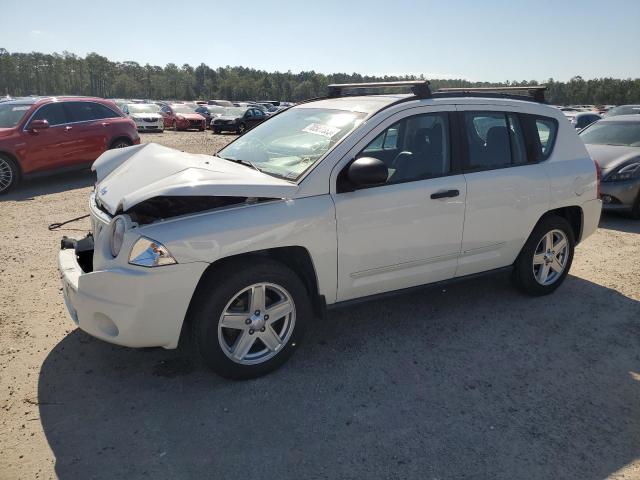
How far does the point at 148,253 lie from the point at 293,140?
1.58 meters

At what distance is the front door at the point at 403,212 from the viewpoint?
137 inches

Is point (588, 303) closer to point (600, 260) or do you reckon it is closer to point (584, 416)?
point (600, 260)

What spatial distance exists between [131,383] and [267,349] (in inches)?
35.9

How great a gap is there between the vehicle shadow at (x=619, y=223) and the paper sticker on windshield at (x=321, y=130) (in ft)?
18.6

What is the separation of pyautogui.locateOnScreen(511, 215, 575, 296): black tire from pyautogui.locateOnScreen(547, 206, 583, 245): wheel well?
12 cm

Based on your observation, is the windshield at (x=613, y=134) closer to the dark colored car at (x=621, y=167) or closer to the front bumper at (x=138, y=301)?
the dark colored car at (x=621, y=167)

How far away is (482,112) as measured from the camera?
420cm

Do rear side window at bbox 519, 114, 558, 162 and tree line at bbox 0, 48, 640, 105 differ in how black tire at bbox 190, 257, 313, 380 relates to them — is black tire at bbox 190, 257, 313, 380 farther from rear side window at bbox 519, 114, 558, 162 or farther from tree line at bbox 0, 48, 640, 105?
tree line at bbox 0, 48, 640, 105

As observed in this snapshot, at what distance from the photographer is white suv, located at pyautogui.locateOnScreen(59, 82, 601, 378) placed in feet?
9.75

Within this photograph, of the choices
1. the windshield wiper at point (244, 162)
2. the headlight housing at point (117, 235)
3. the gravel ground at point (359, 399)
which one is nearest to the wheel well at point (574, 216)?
the gravel ground at point (359, 399)

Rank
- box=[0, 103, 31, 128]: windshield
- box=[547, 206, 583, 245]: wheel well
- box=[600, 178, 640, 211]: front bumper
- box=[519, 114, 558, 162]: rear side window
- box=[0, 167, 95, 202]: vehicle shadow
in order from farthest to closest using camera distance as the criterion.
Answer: box=[0, 103, 31, 128]: windshield, box=[0, 167, 95, 202]: vehicle shadow, box=[600, 178, 640, 211]: front bumper, box=[547, 206, 583, 245]: wheel well, box=[519, 114, 558, 162]: rear side window

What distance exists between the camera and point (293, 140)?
3.93 metres

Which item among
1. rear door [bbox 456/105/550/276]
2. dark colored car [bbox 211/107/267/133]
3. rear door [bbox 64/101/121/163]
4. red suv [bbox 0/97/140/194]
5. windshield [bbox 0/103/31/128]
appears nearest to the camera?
rear door [bbox 456/105/550/276]

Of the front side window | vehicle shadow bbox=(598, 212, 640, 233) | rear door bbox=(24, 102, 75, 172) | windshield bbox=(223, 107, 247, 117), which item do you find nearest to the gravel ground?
the front side window
